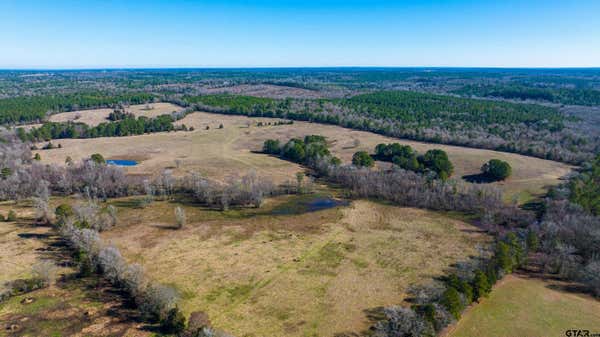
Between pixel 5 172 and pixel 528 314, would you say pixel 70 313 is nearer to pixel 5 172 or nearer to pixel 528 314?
pixel 528 314

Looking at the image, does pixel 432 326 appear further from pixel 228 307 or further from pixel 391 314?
pixel 228 307

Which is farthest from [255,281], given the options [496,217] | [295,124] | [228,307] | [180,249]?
[295,124]

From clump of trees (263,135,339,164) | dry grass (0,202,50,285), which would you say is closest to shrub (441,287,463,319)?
dry grass (0,202,50,285)

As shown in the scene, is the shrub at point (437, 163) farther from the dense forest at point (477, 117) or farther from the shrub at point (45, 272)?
the shrub at point (45, 272)

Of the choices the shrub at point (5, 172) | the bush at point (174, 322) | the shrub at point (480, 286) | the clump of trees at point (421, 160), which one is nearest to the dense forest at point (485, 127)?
the clump of trees at point (421, 160)

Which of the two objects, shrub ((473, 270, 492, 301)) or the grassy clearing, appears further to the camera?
shrub ((473, 270, 492, 301))

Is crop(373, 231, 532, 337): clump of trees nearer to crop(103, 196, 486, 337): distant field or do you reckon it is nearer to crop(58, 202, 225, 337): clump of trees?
crop(103, 196, 486, 337): distant field

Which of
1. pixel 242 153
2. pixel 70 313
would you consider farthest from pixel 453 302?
pixel 242 153
